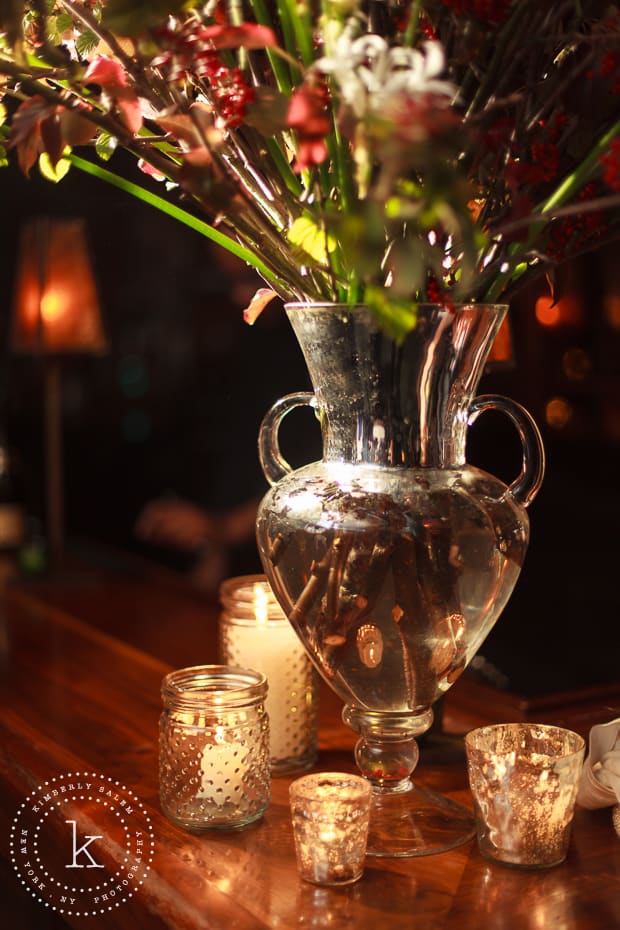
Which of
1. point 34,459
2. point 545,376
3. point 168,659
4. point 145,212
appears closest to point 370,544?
point 168,659

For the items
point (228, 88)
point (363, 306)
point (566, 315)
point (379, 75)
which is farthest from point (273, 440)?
point (566, 315)

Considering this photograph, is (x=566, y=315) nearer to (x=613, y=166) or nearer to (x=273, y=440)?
(x=273, y=440)

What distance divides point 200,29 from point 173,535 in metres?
1.94

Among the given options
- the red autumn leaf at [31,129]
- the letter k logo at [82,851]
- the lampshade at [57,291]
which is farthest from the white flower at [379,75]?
the lampshade at [57,291]

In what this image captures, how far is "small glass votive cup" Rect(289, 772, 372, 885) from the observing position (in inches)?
30.1

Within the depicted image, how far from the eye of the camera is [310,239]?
0.76m

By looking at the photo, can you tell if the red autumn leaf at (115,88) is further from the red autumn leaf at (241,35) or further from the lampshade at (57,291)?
the lampshade at (57,291)

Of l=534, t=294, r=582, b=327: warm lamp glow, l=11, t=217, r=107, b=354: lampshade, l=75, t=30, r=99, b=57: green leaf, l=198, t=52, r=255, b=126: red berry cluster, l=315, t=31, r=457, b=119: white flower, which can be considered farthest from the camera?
l=11, t=217, r=107, b=354: lampshade

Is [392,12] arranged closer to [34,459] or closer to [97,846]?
[97,846]

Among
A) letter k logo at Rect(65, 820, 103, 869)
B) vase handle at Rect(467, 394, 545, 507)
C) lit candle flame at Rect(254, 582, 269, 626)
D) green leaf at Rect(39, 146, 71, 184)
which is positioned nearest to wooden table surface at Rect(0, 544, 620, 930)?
letter k logo at Rect(65, 820, 103, 869)

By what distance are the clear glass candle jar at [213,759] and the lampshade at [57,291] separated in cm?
135

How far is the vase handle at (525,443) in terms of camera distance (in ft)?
2.94

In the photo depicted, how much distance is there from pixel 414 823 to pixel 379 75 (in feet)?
1.79

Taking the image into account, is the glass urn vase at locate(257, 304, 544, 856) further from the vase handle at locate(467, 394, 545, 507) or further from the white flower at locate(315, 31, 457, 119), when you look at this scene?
the white flower at locate(315, 31, 457, 119)
